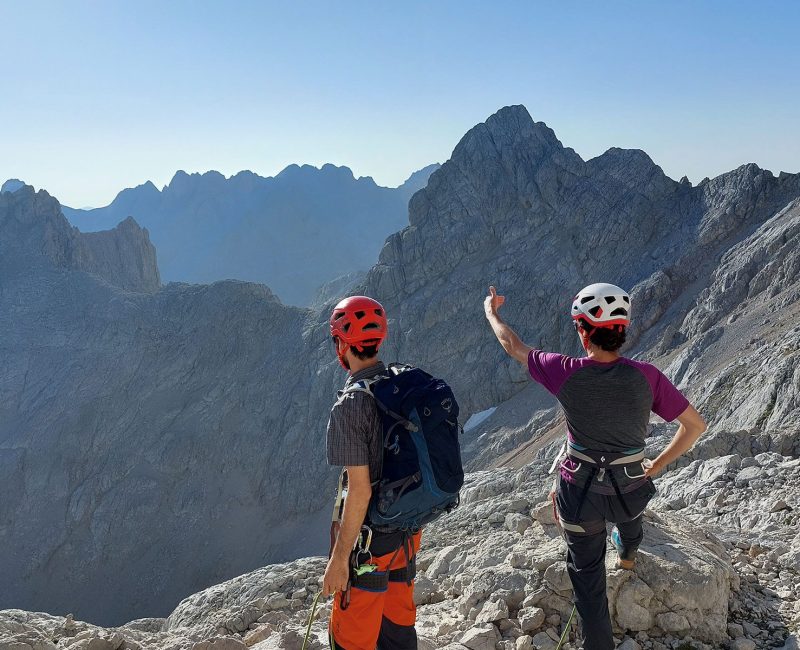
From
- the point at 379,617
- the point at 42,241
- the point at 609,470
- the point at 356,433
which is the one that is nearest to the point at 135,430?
the point at 42,241

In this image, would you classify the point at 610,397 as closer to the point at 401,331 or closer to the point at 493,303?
the point at 493,303

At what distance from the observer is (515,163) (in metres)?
68.3

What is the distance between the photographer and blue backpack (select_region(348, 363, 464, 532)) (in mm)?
4270

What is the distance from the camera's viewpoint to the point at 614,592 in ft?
19.6

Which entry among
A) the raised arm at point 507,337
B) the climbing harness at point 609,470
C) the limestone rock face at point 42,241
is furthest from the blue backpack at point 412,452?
the limestone rock face at point 42,241

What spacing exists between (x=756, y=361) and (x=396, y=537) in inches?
1238

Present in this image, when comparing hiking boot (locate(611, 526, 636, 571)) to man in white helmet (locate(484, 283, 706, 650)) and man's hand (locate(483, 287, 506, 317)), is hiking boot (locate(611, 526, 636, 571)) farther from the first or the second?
man's hand (locate(483, 287, 506, 317))

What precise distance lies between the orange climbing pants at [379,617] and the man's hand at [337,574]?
16 centimetres

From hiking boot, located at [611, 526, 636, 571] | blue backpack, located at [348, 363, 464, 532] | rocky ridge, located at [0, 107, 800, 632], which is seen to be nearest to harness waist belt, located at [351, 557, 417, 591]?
blue backpack, located at [348, 363, 464, 532]


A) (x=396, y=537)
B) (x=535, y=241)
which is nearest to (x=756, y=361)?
(x=396, y=537)

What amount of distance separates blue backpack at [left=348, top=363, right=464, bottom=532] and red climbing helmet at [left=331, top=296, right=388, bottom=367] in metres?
0.42

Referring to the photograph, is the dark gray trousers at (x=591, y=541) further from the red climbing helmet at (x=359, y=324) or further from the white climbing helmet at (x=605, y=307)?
the red climbing helmet at (x=359, y=324)

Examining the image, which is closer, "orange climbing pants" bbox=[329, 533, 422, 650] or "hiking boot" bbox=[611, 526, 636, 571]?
"orange climbing pants" bbox=[329, 533, 422, 650]

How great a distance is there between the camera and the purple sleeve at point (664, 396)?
471 cm
